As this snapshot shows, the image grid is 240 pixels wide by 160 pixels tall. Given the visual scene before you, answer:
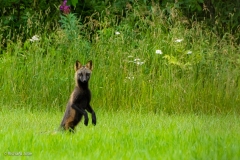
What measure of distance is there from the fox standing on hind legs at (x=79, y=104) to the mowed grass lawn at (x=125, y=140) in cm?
19

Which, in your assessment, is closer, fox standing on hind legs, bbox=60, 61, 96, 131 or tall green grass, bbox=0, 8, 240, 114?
fox standing on hind legs, bbox=60, 61, 96, 131

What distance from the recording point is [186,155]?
623 cm

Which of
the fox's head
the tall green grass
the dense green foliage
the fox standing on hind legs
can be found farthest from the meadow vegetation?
the dense green foliage

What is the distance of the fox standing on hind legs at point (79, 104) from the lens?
852cm

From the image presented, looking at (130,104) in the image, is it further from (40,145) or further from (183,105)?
(40,145)

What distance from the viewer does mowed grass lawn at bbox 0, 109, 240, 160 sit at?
6316 millimetres

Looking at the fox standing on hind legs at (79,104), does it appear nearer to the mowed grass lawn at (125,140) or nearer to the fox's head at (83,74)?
the fox's head at (83,74)

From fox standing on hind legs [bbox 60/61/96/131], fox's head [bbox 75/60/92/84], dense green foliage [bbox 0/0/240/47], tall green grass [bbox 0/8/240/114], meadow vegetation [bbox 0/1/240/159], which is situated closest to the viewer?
fox standing on hind legs [bbox 60/61/96/131]

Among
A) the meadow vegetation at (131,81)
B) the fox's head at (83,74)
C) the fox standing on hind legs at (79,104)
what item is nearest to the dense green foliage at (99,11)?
the meadow vegetation at (131,81)

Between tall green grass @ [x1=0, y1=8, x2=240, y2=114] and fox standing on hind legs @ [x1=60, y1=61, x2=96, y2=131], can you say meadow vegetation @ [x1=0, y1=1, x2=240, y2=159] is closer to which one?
tall green grass @ [x1=0, y1=8, x2=240, y2=114]

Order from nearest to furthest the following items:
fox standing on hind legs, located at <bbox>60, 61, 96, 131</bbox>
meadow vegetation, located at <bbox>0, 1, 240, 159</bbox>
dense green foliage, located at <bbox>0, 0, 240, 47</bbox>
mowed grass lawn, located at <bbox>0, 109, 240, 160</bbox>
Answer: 1. mowed grass lawn, located at <bbox>0, 109, 240, 160</bbox>
2. fox standing on hind legs, located at <bbox>60, 61, 96, 131</bbox>
3. meadow vegetation, located at <bbox>0, 1, 240, 159</bbox>
4. dense green foliage, located at <bbox>0, 0, 240, 47</bbox>

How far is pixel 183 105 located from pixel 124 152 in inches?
183

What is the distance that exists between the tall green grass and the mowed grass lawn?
164 centimetres

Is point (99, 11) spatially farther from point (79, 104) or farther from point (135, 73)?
point (79, 104)
